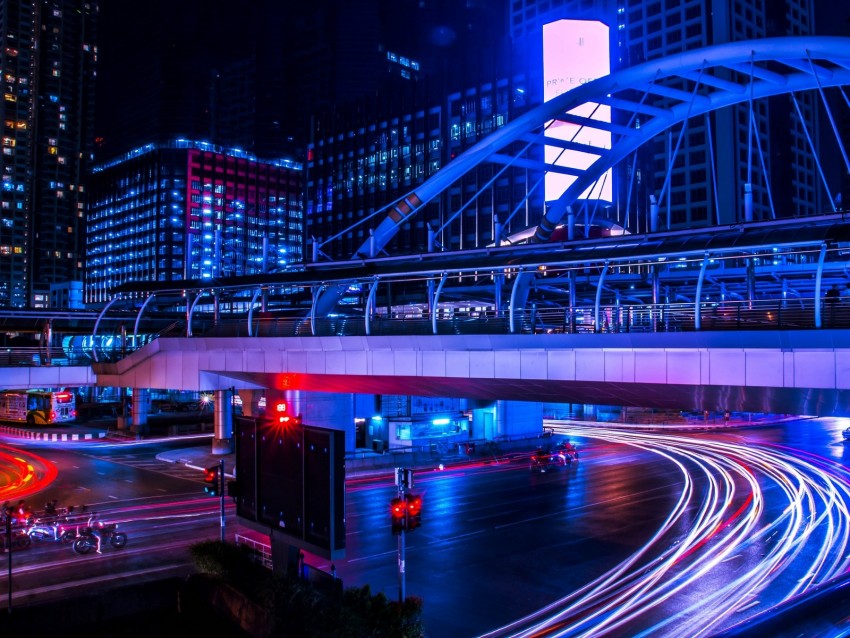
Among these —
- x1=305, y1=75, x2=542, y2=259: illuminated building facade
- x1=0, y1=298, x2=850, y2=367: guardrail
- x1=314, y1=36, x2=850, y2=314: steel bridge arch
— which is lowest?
x1=0, y1=298, x2=850, y2=367: guardrail

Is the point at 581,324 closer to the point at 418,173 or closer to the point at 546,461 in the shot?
the point at 546,461

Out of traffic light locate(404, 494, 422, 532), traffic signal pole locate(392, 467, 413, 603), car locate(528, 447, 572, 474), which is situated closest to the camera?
traffic signal pole locate(392, 467, 413, 603)

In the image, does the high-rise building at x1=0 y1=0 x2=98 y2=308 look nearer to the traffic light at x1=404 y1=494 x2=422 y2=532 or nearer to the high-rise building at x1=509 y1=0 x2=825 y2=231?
the high-rise building at x1=509 y1=0 x2=825 y2=231

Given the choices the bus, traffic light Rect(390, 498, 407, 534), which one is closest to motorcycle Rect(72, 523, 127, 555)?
traffic light Rect(390, 498, 407, 534)

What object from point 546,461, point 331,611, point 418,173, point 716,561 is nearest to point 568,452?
point 546,461

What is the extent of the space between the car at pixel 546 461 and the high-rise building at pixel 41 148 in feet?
518

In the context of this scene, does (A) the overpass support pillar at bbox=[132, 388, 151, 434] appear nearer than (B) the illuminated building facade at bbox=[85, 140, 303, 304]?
Yes

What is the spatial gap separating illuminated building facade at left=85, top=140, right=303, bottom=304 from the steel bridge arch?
112902 mm

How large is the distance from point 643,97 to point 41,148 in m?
179

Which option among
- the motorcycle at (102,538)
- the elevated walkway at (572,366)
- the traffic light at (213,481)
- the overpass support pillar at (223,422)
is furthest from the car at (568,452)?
the motorcycle at (102,538)

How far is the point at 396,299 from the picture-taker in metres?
63.4

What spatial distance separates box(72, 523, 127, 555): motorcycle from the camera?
901 inches

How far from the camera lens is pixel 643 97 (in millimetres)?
40531

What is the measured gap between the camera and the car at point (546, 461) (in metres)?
38.8
